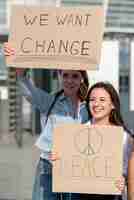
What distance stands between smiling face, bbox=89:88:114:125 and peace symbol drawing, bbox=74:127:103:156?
0.26ft

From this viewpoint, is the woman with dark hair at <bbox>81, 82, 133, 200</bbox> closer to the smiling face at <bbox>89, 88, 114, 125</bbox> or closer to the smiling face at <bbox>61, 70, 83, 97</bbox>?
the smiling face at <bbox>89, 88, 114, 125</bbox>

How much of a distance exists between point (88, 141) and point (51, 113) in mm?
495

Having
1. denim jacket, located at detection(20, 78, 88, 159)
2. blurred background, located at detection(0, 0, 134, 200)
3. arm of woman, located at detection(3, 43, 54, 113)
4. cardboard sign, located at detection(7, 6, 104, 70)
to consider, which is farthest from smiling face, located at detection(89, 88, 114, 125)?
blurred background, located at detection(0, 0, 134, 200)

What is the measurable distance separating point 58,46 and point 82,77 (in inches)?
9.4

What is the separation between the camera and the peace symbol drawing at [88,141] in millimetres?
3914

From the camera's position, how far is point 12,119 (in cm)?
1383

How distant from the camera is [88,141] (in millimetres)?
3938

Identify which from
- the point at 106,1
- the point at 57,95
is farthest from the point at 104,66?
the point at 57,95

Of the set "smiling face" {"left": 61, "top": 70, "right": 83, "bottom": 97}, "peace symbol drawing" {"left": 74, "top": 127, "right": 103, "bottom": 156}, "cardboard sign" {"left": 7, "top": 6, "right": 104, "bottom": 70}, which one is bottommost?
"peace symbol drawing" {"left": 74, "top": 127, "right": 103, "bottom": 156}

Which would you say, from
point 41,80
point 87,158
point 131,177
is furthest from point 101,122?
point 41,80

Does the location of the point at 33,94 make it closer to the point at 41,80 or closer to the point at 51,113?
the point at 51,113

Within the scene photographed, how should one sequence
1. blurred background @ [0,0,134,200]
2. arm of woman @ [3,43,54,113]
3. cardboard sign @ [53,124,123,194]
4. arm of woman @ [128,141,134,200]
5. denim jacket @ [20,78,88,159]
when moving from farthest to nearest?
blurred background @ [0,0,134,200], arm of woman @ [3,43,54,113], denim jacket @ [20,78,88,159], cardboard sign @ [53,124,123,194], arm of woman @ [128,141,134,200]

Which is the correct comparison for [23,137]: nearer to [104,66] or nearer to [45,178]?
[104,66]

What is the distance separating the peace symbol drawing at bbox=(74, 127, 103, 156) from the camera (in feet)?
12.8
